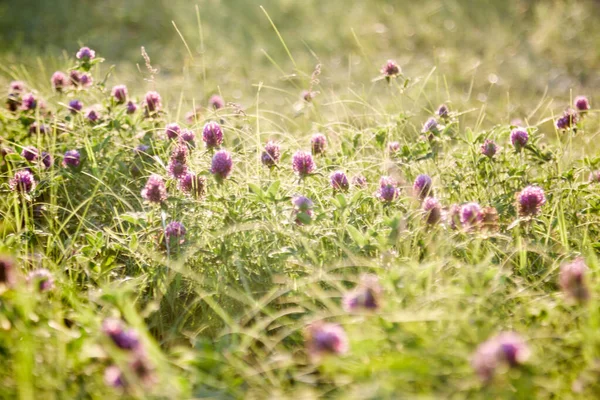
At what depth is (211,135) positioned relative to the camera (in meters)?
1.83

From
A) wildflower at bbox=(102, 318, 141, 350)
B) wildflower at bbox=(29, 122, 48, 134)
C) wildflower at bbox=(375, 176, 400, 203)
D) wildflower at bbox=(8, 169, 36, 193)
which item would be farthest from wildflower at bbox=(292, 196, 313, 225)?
wildflower at bbox=(29, 122, 48, 134)

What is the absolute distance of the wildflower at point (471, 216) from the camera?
5.17 feet

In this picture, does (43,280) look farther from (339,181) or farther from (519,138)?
(519,138)

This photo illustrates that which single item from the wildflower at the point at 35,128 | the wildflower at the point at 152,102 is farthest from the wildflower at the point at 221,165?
the wildflower at the point at 35,128

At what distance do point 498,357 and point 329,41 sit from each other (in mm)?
4370

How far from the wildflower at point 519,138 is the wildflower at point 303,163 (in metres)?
0.65

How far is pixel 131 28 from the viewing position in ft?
18.3

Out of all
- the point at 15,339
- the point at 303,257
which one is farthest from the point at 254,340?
the point at 15,339

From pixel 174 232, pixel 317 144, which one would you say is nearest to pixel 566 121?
pixel 317 144

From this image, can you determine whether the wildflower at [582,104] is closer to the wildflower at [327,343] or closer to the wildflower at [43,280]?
the wildflower at [327,343]

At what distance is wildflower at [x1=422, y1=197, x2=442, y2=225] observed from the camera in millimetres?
1701

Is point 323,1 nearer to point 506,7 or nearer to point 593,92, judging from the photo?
point 506,7

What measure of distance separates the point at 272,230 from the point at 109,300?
51 centimetres

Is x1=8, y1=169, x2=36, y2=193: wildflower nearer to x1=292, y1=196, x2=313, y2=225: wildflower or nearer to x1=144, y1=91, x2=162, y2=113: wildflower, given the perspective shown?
x1=144, y1=91, x2=162, y2=113: wildflower
